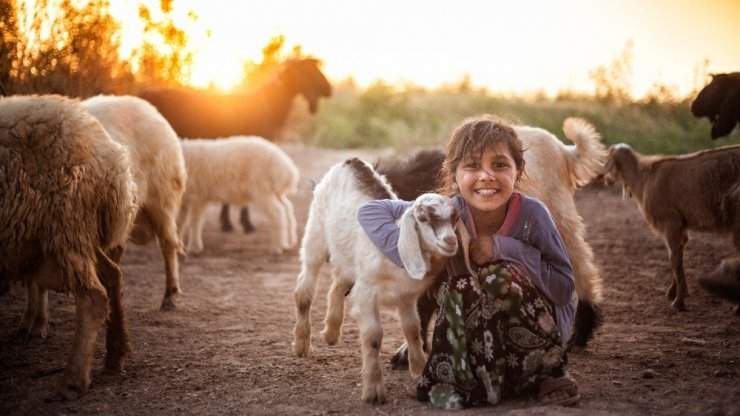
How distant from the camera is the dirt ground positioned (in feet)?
11.8

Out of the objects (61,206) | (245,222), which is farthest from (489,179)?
(245,222)

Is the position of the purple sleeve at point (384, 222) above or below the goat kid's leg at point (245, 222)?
above

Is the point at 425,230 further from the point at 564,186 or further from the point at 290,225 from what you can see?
the point at 290,225

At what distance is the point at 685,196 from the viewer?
6.02 metres

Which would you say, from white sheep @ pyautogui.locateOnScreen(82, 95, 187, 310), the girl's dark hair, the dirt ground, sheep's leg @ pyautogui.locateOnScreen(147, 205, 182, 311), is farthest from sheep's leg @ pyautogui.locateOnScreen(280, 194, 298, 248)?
the girl's dark hair

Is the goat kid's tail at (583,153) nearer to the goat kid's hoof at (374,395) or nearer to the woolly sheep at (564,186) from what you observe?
the woolly sheep at (564,186)

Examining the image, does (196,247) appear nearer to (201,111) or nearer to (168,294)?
(201,111)

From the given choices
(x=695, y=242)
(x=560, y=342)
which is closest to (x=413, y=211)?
(x=560, y=342)

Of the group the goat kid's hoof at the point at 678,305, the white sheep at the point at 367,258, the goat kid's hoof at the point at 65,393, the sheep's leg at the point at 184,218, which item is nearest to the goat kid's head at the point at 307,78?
the sheep's leg at the point at 184,218

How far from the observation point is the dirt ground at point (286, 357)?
361 centimetres

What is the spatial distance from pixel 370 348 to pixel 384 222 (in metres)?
0.70

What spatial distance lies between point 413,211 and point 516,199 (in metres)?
0.62

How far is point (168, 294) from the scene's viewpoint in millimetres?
5980

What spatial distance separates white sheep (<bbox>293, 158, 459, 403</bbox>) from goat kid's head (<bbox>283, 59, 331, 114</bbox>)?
21.3ft
